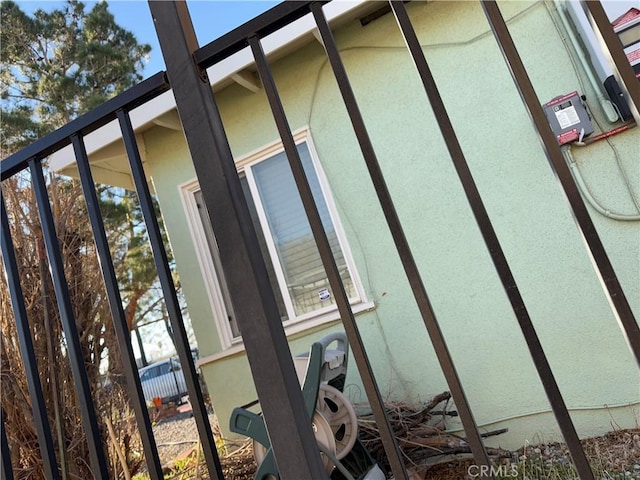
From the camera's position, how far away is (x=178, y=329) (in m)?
0.90

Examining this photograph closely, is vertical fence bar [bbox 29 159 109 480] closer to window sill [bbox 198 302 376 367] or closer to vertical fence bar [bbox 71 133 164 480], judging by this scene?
vertical fence bar [bbox 71 133 164 480]

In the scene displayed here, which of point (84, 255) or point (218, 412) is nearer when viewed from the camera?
point (84, 255)

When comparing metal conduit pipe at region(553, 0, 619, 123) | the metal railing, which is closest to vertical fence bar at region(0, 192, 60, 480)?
the metal railing

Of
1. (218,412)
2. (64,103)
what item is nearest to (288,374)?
(218,412)

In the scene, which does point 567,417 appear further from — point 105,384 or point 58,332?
point 105,384

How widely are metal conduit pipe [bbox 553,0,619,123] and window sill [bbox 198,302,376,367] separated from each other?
1.99 metres

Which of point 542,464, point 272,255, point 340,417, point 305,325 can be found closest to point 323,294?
point 305,325

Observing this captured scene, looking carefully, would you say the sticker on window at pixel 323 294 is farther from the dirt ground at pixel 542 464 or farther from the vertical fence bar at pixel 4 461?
the vertical fence bar at pixel 4 461

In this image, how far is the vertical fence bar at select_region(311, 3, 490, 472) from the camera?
0.70 m

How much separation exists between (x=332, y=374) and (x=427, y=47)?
2.44 meters

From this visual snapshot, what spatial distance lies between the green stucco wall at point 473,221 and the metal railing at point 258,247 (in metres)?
2.57

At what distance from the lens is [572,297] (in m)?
2.94

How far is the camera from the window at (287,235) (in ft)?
12.3

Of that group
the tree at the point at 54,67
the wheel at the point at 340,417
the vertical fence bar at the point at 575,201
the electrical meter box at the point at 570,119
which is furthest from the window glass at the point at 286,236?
the tree at the point at 54,67
